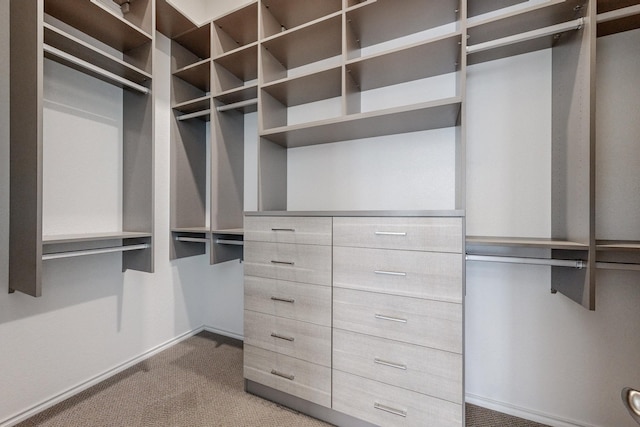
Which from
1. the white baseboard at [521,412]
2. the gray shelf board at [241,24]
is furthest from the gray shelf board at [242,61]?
the white baseboard at [521,412]

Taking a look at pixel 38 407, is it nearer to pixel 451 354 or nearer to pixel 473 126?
pixel 451 354

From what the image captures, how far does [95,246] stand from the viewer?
193 cm

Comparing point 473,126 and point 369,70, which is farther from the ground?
point 369,70

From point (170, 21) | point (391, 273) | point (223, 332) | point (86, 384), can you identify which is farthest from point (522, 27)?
point (86, 384)

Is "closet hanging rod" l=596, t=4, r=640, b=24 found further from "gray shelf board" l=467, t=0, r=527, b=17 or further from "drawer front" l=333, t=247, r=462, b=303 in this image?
"drawer front" l=333, t=247, r=462, b=303

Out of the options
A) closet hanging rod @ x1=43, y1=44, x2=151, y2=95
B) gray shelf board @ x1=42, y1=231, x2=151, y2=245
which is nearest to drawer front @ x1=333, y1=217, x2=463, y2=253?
gray shelf board @ x1=42, y1=231, x2=151, y2=245

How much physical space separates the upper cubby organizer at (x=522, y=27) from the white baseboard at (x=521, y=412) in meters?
2.02

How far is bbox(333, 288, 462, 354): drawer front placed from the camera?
1275 millimetres

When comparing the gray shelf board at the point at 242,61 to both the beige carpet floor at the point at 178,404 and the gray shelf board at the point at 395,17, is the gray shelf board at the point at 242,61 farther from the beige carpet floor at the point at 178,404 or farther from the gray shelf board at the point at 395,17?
the beige carpet floor at the point at 178,404

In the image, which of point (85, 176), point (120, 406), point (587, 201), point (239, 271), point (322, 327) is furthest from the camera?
point (239, 271)

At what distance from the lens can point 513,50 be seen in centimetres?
153

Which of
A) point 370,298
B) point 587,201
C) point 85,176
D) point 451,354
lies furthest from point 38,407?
point 587,201

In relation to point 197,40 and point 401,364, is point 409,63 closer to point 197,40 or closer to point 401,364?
point 401,364

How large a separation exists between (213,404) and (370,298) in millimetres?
1228
